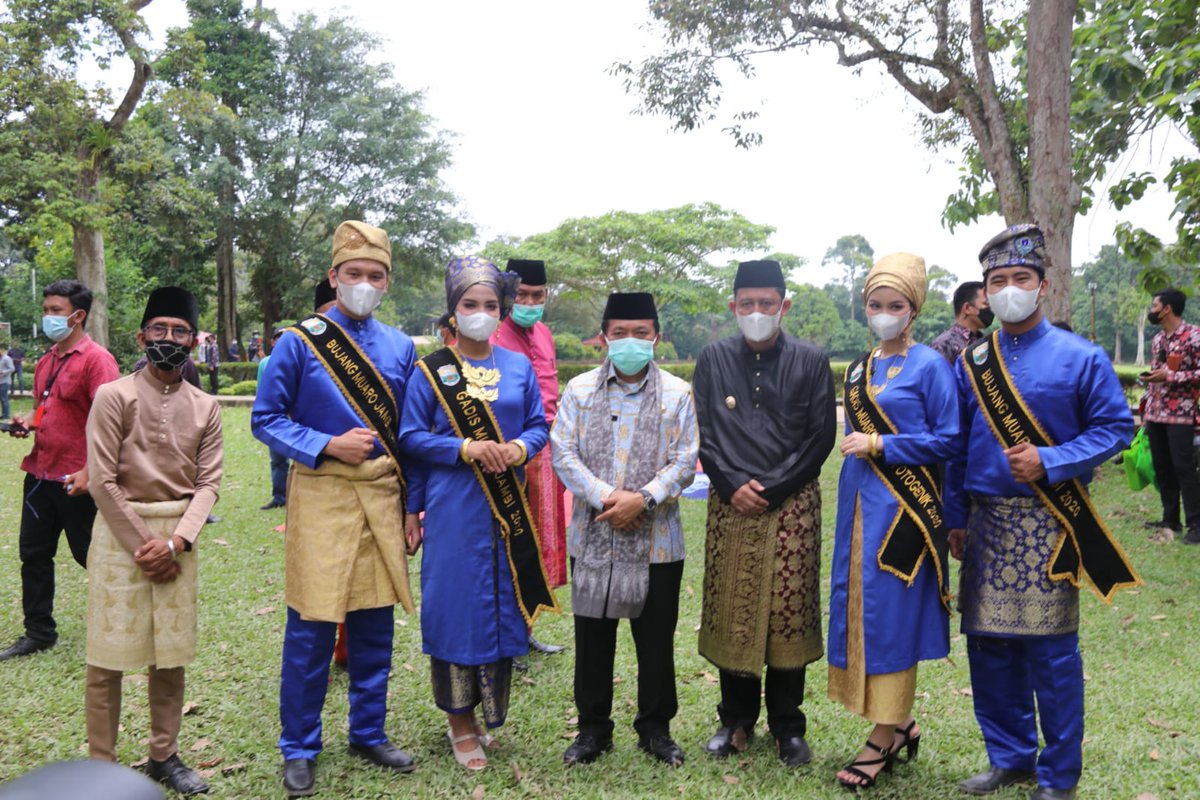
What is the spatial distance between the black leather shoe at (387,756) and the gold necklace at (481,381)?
1602 mm

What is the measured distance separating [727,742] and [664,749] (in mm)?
309

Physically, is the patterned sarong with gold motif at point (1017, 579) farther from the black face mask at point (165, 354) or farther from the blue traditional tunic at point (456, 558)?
the black face mask at point (165, 354)

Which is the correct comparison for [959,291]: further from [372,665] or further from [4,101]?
[4,101]

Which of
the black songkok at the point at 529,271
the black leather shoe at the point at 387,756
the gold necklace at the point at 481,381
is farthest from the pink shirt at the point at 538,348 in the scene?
the black leather shoe at the point at 387,756

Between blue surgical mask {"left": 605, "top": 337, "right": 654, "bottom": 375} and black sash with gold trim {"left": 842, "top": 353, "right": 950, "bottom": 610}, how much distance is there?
96cm

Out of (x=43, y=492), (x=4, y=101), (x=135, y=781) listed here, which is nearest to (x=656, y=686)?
(x=135, y=781)

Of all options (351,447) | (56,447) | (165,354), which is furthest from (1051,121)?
(56,447)

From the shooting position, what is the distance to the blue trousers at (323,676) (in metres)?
3.79

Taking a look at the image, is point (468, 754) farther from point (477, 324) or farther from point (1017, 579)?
point (1017, 579)

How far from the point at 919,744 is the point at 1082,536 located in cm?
136

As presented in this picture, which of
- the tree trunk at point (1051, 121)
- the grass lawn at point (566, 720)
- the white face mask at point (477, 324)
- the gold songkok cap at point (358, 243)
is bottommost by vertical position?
the grass lawn at point (566, 720)

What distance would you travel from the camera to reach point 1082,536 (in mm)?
3545

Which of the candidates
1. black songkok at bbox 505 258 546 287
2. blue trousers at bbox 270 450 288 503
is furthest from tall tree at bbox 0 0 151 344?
black songkok at bbox 505 258 546 287

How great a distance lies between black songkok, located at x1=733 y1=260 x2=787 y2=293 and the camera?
396 cm
